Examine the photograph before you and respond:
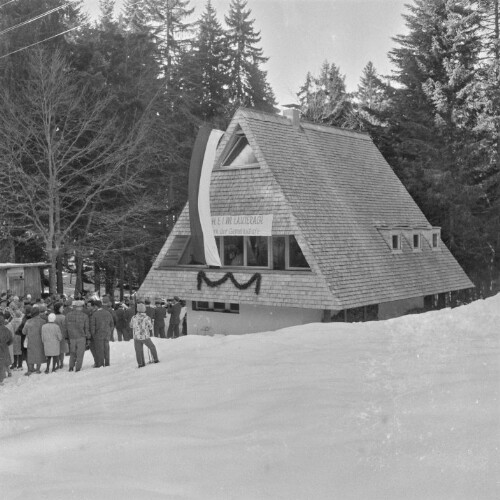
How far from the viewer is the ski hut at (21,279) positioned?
26.4 m

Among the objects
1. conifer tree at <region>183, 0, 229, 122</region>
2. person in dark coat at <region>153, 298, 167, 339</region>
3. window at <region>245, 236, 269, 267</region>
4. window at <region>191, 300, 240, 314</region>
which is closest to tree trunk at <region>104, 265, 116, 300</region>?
conifer tree at <region>183, 0, 229, 122</region>

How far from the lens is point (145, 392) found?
9.02 metres

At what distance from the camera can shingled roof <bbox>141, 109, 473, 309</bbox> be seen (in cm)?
1781

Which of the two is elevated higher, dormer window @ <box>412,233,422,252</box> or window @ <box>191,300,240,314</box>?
dormer window @ <box>412,233,422,252</box>

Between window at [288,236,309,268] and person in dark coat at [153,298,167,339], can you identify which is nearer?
window at [288,236,309,268]

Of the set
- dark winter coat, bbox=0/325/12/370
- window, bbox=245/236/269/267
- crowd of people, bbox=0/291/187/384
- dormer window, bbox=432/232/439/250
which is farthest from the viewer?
dormer window, bbox=432/232/439/250

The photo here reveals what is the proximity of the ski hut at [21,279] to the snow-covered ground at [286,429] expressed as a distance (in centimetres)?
1714

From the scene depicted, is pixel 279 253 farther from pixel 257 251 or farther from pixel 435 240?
pixel 435 240

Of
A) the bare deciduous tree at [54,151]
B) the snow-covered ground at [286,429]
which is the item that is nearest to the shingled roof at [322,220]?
the snow-covered ground at [286,429]

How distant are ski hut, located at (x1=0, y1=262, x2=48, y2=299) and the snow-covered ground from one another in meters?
17.1

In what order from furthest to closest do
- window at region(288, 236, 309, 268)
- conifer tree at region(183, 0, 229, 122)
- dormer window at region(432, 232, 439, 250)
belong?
conifer tree at region(183, 0, 229, 122) → dormer window at region(432, 232, 439, 250) → window at region(288, 236, 309, 268)

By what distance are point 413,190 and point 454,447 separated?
2673 cm

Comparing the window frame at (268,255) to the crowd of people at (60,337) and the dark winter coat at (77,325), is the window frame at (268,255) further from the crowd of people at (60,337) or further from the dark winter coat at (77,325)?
the dark winter coat at (77,325)

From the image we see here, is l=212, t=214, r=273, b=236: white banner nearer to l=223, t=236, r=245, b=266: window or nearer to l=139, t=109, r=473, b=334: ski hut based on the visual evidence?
l=139, t=109, r=473, b=334: ski hut
